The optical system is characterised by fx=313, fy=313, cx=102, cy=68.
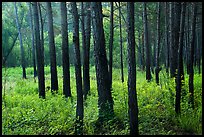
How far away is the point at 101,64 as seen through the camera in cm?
997

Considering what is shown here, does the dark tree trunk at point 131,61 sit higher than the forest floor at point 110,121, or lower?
higher

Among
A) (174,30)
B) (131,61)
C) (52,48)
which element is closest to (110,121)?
(131,61)

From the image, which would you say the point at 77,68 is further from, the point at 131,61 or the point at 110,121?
the point at 110,121

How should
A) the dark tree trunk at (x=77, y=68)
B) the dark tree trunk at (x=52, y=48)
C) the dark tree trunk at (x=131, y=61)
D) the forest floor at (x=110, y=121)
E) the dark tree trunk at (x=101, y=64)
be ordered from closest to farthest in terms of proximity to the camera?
the dark tree trunk at (x=131, y=61) → the dark tree trunk at (x=77, y=68) → the forest floor at (x=110, y=121) → the dark tree trunk at (x=101, y=64) → the dark tree trunk at (x=52, y=48)

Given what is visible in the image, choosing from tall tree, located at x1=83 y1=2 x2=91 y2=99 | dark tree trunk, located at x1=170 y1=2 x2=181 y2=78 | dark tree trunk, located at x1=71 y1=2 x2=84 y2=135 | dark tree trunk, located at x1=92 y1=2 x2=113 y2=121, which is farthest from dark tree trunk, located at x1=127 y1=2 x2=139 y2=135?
tall tree, located at x1=83 y1=2 x2=91 y2=99

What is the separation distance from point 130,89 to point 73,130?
253 cm

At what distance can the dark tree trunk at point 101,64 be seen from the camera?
9750 mm

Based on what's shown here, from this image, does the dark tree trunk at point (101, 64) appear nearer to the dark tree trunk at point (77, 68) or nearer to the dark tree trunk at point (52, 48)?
the dark tree trunk at point (77, 68)

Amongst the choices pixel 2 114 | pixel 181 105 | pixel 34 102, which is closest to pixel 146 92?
pixel 181 105

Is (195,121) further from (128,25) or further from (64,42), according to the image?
(64,42)

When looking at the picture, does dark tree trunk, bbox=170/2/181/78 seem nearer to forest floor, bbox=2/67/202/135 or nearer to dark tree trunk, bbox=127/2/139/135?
forest floor, bbox=2/67/202/135

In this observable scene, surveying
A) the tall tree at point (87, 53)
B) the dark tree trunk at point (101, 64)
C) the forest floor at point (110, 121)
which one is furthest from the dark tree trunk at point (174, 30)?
the tall tree at point (87, 53)

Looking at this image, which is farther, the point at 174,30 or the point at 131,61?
the point at 174,30

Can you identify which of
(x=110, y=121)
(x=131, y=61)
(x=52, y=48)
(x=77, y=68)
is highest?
Result: (x=52, y=48)
